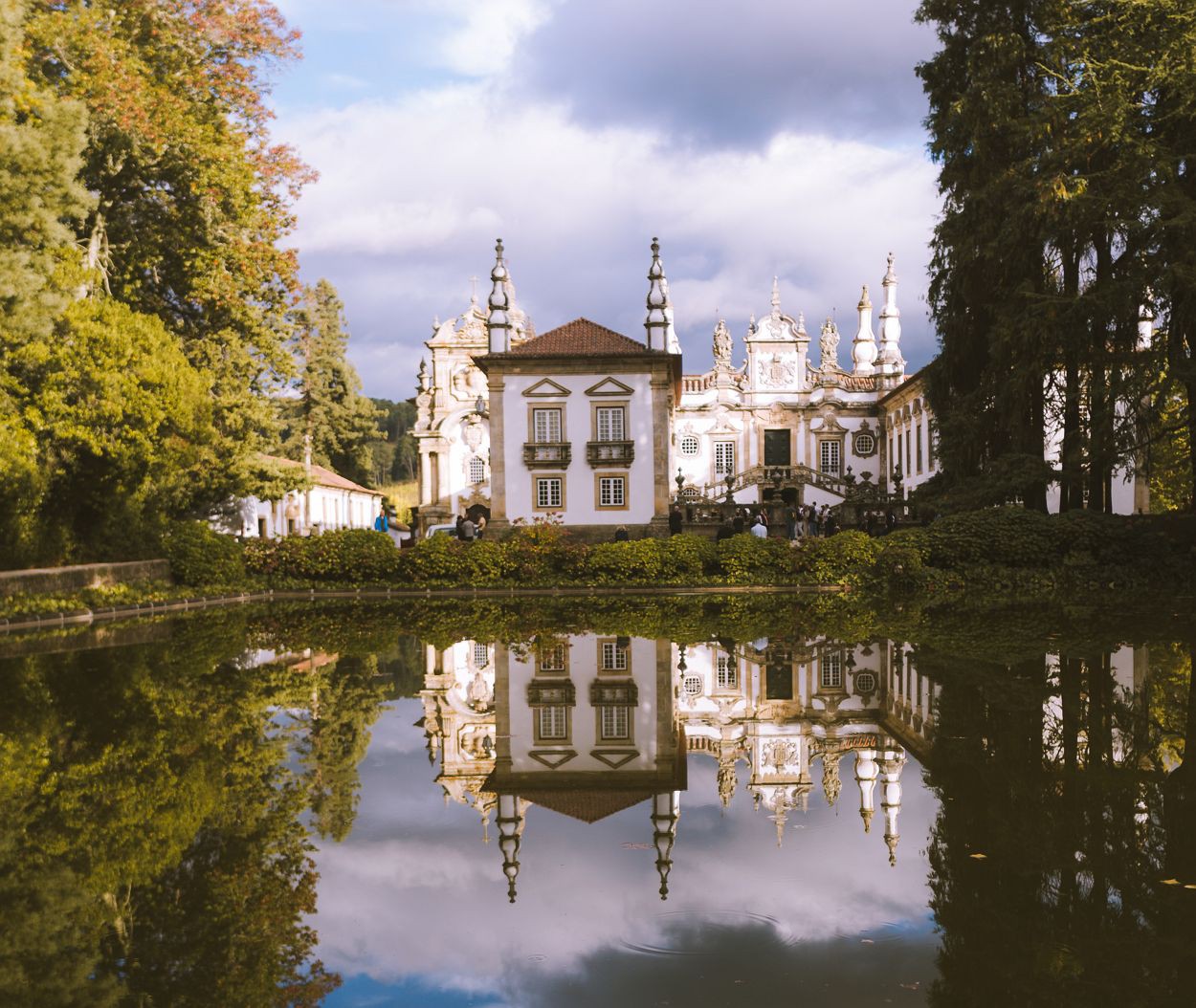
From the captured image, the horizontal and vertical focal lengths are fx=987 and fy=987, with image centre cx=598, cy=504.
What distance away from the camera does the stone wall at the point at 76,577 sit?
16.4 metres

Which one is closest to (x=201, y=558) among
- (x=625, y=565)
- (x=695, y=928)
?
(x=625, y=565)

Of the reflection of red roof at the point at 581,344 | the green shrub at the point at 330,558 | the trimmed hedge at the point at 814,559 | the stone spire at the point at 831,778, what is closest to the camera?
the stone spire at the point at 831,778

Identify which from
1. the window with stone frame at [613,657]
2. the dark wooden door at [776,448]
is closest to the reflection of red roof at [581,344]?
the window with stone frame at [613,657]

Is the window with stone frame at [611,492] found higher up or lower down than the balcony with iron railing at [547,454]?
lower down

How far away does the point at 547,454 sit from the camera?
2869 centimetres

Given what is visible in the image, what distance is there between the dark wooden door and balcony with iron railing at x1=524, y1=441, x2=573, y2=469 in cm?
2057

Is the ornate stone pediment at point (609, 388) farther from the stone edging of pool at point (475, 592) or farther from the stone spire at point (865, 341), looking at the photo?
the stone spire at point (865, 341)

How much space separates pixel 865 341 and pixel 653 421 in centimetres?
2484

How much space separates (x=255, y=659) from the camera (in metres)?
11.3

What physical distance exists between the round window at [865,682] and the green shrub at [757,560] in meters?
10.7

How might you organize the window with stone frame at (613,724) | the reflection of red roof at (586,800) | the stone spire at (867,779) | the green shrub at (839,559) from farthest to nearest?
the green shrub at (839,559)
the window with stone frame at (613,724)
the reflection of red roof at (586,800)
the stone spire at (867,779)

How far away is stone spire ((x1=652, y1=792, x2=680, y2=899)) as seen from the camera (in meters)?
4.57

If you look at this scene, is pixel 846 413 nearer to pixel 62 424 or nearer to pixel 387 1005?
pixel 62 424

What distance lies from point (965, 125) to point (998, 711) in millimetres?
16044
